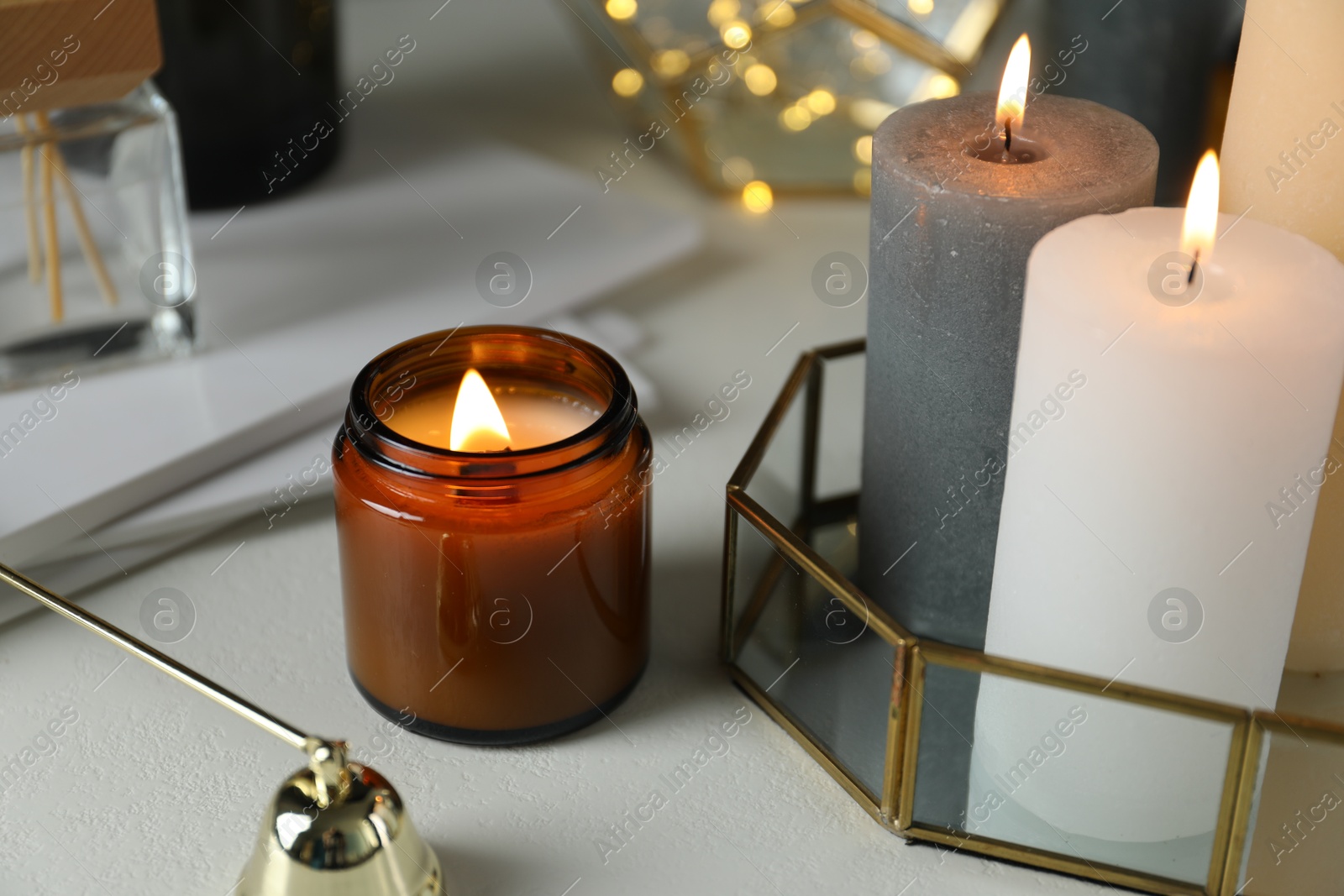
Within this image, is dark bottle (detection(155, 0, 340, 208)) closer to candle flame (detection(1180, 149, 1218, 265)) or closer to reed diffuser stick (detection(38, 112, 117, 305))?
reed diffuser stick (detection(38, 112, 117, 305))

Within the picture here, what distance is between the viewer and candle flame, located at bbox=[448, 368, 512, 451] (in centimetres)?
42

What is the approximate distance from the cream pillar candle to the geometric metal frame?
95 millimetres

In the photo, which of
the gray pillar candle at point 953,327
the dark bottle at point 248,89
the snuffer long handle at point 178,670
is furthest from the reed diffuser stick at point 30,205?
the gray pillar candle at point 953,327

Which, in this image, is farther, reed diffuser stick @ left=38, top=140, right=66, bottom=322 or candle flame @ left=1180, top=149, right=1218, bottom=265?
reed diffuser stick @ left=38, top=140, right=66, bottom=322

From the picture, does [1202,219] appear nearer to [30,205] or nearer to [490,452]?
[490,452]

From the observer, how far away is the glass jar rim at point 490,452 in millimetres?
392

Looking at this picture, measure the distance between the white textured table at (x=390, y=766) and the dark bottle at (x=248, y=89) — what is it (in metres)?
0.24

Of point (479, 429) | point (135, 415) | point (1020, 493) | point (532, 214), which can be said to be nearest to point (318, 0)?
point (532, 214)

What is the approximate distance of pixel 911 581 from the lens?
46cm

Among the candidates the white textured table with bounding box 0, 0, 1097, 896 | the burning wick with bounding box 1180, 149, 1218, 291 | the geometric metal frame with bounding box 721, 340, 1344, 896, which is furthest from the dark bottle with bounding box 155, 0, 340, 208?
the burning wick with bounding box 1180, 149, 1218, 291

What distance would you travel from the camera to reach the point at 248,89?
2.24 ft

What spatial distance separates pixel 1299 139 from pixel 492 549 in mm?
257

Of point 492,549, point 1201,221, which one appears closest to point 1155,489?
point 1201,221

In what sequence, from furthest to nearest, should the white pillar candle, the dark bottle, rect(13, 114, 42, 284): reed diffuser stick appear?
the dark bottle
rect(13, 114, 42, 284): reed diffuser stick
the white pillar candle
